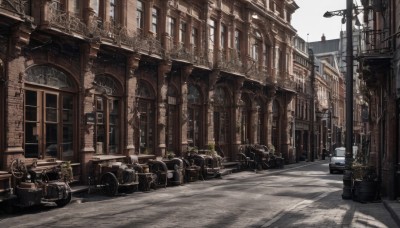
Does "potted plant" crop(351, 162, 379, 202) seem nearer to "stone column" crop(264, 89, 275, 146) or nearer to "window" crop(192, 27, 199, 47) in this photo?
"window" crop(192, 27, 199, 47)

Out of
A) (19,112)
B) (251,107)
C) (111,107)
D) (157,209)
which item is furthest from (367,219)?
(251,107)

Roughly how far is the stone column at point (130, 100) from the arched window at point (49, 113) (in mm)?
3054

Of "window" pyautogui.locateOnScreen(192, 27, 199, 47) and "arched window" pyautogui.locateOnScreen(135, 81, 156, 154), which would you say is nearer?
"arched window" pyautogui.locateOnScreen(135, 81, 156, 154)

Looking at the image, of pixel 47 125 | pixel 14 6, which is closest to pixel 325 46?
pixel 47 125

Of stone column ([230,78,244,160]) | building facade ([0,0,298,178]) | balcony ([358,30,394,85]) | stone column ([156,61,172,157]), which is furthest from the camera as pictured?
stone column ([230,78,244,160])

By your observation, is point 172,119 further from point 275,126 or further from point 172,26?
point 275,126

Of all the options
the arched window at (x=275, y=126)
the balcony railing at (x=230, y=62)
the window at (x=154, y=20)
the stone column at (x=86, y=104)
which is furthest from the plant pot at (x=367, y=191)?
the arched window at (x=275, y=126)

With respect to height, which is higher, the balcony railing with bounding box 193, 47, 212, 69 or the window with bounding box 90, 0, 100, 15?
the window with bounding box 90, 0, 100, 15

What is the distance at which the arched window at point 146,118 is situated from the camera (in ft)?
72.1

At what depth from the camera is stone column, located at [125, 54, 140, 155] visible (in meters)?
20.5

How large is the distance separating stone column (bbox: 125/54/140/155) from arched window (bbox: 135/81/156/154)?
2.09 ft

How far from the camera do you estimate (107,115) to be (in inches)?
776

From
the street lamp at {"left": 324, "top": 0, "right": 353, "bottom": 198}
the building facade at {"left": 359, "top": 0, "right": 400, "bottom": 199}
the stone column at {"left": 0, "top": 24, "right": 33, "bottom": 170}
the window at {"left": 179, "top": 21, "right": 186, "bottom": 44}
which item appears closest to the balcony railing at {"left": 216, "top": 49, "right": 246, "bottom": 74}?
the window at {"left": 179, "top": 21, "right": 186, "bottom": 44}

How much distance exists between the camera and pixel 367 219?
459 inches
